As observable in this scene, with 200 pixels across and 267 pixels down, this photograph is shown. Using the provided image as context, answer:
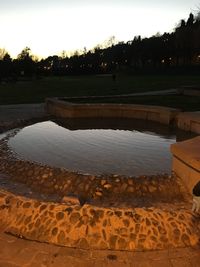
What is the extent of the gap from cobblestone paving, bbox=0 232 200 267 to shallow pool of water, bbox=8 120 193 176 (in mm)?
2279

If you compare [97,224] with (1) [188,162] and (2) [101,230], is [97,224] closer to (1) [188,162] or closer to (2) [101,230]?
(2) [101,230]

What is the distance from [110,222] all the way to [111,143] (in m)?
4.06

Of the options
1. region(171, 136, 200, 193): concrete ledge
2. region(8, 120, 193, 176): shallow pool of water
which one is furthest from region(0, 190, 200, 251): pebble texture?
region(8, 120, 193, 176): shallow pool of water

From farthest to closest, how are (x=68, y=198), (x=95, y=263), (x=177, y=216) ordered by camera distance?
(x=68, y=198) < (x=177, y=216) < (x=95, y=263)

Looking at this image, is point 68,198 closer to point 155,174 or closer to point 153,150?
point 155,174

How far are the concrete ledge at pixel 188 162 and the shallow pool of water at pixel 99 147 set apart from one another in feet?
2.09

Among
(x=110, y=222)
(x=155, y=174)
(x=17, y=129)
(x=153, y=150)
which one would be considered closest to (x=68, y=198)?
(x=110, y=222)

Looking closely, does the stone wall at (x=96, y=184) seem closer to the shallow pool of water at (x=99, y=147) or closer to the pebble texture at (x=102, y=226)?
the shallow pool of water at (x=99, y=147)

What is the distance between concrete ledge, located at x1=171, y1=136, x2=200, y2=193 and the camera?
4807mm

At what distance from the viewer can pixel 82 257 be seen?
3.66 m

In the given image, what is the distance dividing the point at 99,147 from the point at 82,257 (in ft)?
13.8

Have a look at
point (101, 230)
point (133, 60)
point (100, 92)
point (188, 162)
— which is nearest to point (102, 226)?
point (101, 230)

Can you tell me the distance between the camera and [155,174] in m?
5.80

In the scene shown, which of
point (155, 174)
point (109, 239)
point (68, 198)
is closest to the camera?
point (109, 239)
